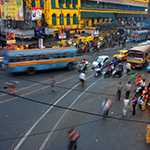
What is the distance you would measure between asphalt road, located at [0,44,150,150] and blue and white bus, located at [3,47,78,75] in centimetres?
272

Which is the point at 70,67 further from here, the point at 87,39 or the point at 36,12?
the point at 87,39

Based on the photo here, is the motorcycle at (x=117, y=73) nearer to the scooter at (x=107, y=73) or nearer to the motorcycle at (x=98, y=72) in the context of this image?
the scooter at (x=107, y=73)

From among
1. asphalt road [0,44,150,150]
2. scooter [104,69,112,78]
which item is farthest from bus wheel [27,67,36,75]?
scooter [104,69,112,78]

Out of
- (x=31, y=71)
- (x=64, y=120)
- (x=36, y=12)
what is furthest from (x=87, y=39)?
(x=64, y=120)

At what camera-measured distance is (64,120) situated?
992cm

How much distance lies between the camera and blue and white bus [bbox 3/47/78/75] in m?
17.2

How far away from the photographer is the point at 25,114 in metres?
10.5

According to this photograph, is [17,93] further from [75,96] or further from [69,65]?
[69,65]

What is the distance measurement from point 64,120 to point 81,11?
33548 mm

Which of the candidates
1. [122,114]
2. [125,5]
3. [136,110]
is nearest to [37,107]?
[122,114]

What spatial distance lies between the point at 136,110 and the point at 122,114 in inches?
46.5

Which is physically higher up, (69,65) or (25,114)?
(69,65)

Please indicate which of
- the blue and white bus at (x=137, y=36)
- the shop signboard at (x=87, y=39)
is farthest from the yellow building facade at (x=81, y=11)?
the blue and white bus at (x=137, y=36)

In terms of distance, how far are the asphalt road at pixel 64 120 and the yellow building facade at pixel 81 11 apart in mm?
20469
